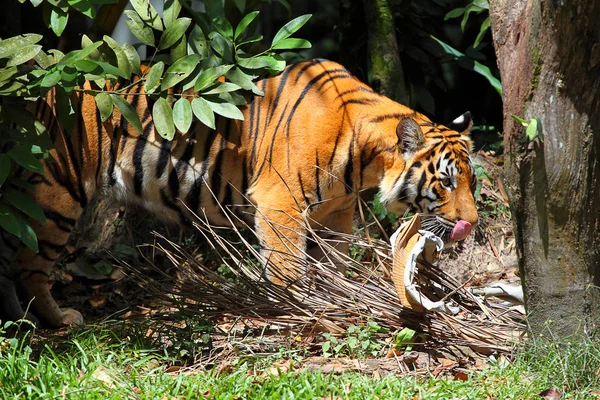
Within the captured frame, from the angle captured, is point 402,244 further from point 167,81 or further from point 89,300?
point 89,300

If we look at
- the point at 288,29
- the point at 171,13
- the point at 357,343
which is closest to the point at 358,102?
the point at 288,29

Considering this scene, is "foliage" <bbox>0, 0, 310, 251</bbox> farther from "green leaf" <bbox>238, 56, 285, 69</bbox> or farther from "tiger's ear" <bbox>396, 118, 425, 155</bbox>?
"tiger's ear" <bbox>396, 118, 425, 155</bbox>

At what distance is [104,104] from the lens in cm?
394

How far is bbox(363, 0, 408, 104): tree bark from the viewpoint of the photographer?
20.2 ft

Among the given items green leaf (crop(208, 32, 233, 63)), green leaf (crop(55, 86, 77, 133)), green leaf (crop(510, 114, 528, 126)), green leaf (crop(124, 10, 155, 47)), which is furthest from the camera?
green leaf (crop(208, 32, 233, 63))

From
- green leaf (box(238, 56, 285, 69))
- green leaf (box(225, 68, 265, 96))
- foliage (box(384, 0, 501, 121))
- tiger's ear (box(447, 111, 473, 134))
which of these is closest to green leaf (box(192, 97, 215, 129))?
green leaf (box(225, 68, 265, 96))

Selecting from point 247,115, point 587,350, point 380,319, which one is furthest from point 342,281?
point 247,115

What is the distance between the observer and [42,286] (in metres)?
5.06

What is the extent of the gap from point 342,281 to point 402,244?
1.39 ft

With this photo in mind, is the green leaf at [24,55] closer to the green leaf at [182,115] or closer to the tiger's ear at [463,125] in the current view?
the green leaf at [182,115]

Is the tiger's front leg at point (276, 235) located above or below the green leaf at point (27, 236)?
below

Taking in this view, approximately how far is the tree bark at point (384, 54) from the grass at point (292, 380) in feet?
10.2

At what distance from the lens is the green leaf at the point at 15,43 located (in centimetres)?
364

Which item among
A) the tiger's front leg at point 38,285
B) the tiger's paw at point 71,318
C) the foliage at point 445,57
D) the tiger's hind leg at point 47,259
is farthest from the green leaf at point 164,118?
the foliage at point 445,57
